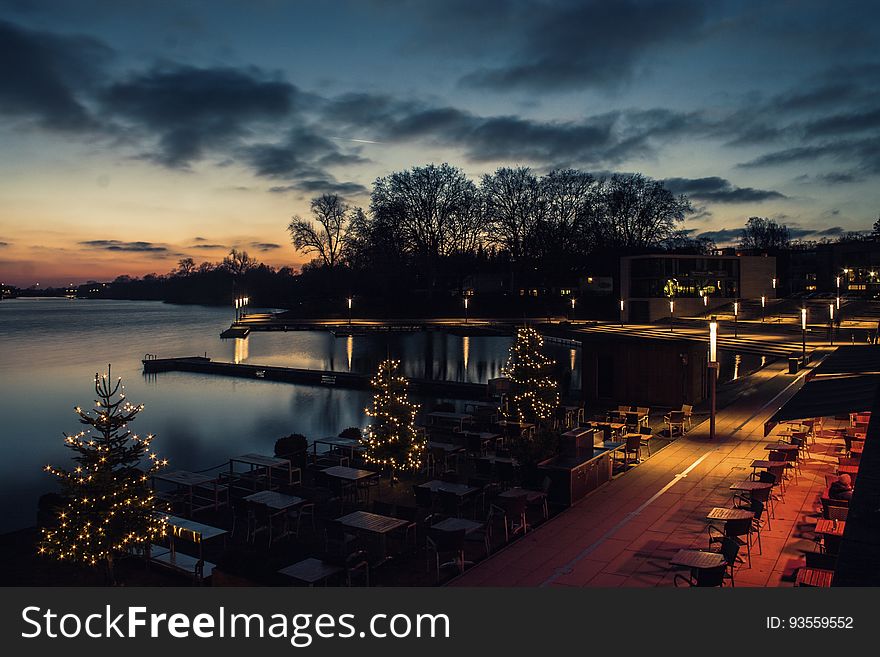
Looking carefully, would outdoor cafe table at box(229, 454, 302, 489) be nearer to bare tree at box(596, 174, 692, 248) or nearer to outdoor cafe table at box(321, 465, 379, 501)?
outdoor cafe table at box(321, 465, 379, 501)

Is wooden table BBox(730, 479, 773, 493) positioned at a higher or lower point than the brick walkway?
higher

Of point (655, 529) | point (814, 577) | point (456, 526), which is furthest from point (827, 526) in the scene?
point (456, 526)

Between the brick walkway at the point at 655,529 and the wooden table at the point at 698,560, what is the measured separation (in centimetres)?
55

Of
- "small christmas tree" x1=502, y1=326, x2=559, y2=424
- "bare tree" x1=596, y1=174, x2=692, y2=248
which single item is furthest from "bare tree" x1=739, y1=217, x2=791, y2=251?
"small christmas tree" x1=502, y1=326, x2=559, y2=424

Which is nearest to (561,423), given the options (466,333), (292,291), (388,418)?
(388,418)

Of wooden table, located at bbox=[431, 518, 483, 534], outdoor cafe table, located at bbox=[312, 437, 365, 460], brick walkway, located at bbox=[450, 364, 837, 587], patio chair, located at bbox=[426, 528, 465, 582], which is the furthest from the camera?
outdoor cafe table, located at bbox=[312, 437, 365, 460]

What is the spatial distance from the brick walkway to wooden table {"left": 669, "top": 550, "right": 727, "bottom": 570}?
0.55 m

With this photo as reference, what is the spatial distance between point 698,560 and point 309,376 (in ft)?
121

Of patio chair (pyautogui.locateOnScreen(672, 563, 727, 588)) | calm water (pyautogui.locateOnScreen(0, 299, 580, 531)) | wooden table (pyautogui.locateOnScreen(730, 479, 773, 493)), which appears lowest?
calm water (pyautogui.locateOnScreen(0, 299, 580, 531))

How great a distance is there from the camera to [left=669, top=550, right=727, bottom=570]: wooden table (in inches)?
277

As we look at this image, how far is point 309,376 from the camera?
138 ft

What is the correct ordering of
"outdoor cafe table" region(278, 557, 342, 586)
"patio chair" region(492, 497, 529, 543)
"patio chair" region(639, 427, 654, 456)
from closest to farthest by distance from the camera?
"outdoor cafe table" region(278, 557, 342, 586) < "patio chair" region(492, 497, 529, 543) < "patio chair" region(639, 427, 654, 456)

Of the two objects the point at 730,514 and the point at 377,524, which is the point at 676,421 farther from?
the point at 377,524

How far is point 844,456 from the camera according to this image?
12.2 metres
